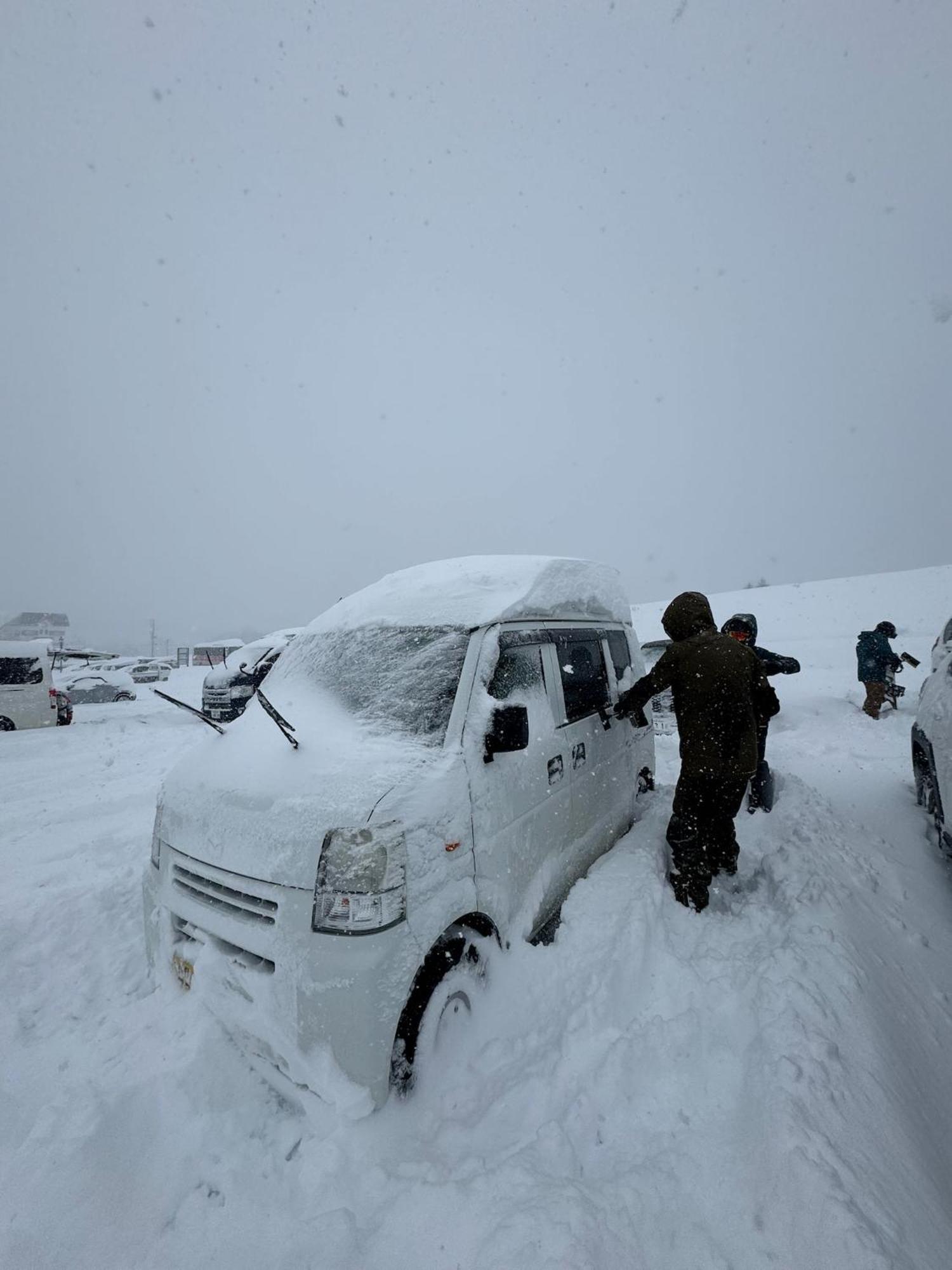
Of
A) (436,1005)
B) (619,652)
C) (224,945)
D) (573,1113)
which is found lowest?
(573,1113)

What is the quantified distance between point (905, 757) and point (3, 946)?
31.2 feet

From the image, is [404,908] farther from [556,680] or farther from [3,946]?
[3,946]

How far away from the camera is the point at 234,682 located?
12484 mm

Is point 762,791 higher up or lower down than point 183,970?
lower down

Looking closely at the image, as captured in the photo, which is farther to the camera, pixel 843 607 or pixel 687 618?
pixel 843 607

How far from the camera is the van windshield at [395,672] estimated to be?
8.37 feet

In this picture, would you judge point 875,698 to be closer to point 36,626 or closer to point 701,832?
point 701,832

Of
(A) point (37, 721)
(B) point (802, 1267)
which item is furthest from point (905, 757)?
(A) point (37, 721)

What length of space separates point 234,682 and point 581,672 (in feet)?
36.0

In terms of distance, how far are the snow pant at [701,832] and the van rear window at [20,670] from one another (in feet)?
46.0

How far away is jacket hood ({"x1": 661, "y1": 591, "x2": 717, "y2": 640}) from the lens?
142 inches

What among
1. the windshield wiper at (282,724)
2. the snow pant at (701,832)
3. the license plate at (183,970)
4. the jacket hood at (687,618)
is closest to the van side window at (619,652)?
the jacket hood at (687,618)

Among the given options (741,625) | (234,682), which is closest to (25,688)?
(234,682)

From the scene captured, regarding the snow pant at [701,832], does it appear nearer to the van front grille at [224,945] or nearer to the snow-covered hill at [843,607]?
the van front grille at [224,945]
